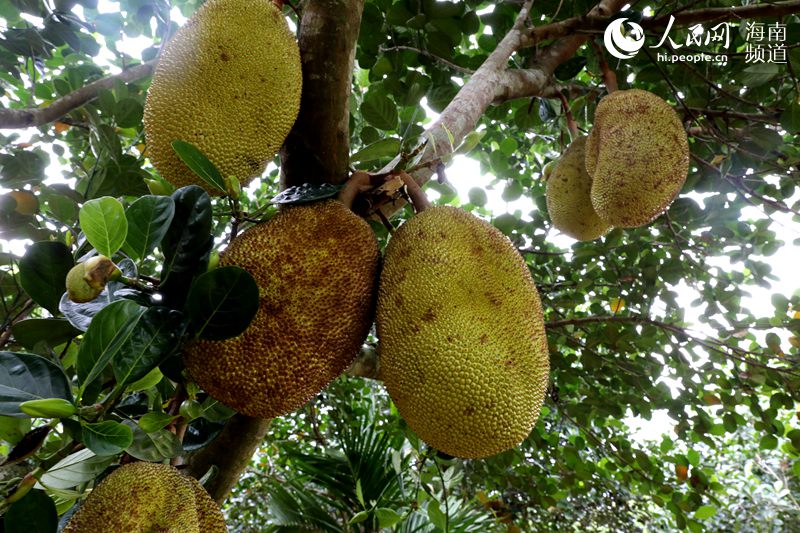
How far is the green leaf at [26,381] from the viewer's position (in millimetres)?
502

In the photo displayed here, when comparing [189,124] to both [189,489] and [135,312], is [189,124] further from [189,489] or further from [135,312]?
[189,489]

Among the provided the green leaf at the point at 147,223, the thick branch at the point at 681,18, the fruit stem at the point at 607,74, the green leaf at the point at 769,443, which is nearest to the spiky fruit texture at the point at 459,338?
the green leaf at the point at 147,223

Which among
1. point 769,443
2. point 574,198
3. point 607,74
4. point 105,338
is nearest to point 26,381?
point 105,338

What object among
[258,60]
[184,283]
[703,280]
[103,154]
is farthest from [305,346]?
[703,280]

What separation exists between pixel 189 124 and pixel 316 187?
24 centimetres

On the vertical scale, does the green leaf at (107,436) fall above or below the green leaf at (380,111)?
below

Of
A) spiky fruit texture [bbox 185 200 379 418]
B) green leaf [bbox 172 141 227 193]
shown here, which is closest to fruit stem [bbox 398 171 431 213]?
spiky fruit texture [bbox 185 200 379 418]

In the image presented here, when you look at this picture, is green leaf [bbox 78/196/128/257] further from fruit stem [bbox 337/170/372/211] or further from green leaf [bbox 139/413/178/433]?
fruit stem [bbox 337/170/372/211]

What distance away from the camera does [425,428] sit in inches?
31.9

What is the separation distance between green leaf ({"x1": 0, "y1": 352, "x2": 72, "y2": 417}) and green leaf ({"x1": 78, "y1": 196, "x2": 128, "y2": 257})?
13cm

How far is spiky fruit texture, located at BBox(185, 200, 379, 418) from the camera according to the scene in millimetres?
738

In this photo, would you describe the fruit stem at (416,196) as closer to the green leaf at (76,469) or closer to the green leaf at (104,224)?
the green leaf at (104,224)

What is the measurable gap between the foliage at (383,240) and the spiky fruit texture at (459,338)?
233mm

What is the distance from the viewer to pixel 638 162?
1465mm
